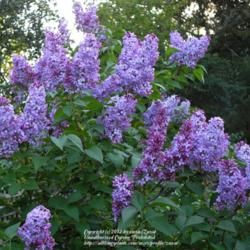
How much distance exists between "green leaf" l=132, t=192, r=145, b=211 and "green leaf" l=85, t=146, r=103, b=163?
188mm

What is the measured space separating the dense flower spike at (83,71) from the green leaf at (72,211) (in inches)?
19.9

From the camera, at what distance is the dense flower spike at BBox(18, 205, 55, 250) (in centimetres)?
190

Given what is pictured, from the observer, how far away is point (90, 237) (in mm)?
2311

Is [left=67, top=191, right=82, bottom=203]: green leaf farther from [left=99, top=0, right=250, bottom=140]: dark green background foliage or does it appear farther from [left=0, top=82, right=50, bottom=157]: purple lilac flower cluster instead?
[left=99, top=0, right=250, bottom=140]: dark green background foliage

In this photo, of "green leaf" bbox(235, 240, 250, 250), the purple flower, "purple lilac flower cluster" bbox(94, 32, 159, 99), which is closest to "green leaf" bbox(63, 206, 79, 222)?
"purple lilac flower cluster" bbox(94, 32, 159, 99)

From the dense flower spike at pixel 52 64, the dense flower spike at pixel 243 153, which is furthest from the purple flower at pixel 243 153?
the dense flower spike at pixel 52 64

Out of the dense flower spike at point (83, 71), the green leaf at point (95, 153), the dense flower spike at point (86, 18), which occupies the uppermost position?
the dense flower spike at point (86, 18)

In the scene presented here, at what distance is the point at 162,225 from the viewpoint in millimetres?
2150

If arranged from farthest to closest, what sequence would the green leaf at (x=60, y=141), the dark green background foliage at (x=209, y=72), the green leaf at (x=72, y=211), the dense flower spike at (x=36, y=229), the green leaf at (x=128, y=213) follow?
1. the dark green background foliage at (x=209, y=72)
2. the green leaf at (x=72, y=211)
3. the green leaf at (x=60, y=141)
4. the green leaf at (x=128, y=213)
5. the dense flower spike at (x=36, y=229)

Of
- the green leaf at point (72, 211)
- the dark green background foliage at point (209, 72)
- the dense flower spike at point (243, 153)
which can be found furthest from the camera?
the dark green background foliage at point (209, 72)

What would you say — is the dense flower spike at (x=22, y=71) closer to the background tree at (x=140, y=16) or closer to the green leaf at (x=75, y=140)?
the green leaf at (x=75, y=140)

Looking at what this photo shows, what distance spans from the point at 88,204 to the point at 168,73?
3.16 ft

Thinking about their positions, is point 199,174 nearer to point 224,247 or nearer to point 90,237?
point 224,247

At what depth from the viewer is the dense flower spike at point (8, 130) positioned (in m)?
2.20
